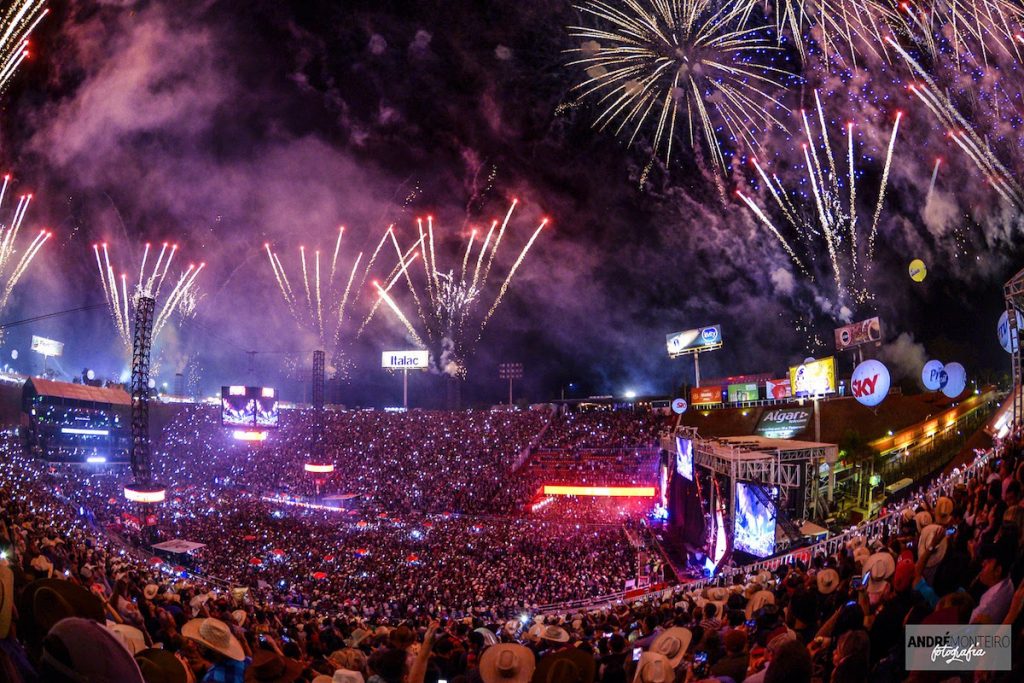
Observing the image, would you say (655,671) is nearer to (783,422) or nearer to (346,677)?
(346,677)

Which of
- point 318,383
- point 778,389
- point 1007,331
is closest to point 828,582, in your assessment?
point 1007,331

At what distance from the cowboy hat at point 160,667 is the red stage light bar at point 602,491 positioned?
27633 millimetres

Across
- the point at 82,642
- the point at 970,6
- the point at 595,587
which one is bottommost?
the point at 595,587

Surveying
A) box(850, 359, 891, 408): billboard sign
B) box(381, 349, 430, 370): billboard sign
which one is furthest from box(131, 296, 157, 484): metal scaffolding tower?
box(381, 349, 430, 370): billboard sign

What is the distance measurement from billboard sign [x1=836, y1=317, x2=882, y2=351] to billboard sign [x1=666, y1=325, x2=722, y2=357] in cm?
1157

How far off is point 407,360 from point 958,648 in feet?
156

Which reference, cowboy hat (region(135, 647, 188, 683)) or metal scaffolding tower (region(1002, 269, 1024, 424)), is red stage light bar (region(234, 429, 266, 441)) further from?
cowboy hat (region(135, 647, 188, 683))

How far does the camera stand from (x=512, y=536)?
23.2 meters

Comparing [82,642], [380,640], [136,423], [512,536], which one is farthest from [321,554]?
[82,642]

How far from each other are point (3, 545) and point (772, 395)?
32.3 meters

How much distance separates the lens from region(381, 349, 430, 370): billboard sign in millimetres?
49188

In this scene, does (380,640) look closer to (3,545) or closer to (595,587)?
(3,545)

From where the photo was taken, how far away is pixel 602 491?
29375 mm

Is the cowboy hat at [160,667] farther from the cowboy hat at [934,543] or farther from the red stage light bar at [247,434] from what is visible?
the red stage light bar at [247,434]
